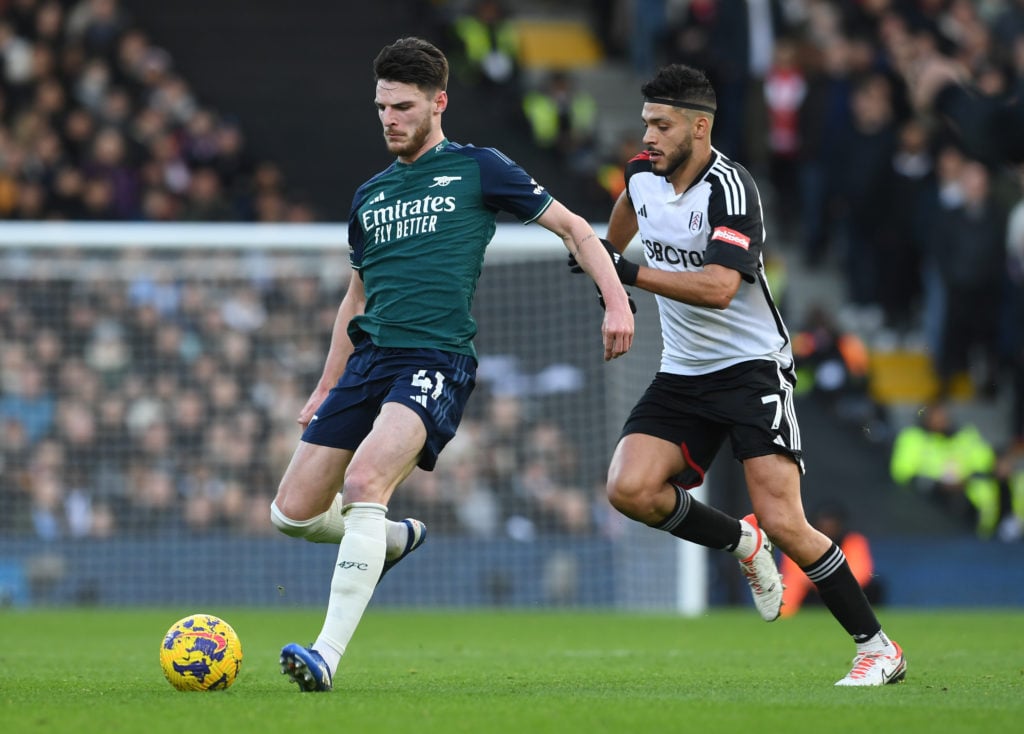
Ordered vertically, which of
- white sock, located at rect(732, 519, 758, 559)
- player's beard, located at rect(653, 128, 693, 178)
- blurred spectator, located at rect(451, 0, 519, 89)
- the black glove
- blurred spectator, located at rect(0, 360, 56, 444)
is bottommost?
blurred spectator, located at rect(0, 360, 56, 444)

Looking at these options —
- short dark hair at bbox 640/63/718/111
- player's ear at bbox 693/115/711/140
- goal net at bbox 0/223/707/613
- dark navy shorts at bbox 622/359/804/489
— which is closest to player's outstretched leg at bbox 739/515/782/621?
dark navy shorts at bbox 622/359/804/489

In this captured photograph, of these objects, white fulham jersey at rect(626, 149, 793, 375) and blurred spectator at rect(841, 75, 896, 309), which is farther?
blurred spectator at rect(841, 75, 896, 309)

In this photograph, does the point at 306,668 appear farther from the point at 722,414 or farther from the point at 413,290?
the point at 722,414

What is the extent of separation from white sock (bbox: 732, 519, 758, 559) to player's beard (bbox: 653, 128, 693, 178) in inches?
69.1

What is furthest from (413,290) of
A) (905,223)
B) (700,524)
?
(905,223)

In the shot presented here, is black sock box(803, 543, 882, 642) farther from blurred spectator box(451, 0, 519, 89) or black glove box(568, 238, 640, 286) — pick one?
blurred spectator box(451, 0, 519, 89)

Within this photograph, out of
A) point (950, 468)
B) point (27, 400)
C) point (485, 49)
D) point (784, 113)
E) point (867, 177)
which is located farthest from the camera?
point (485, 49)

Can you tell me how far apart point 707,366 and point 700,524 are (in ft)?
2.55

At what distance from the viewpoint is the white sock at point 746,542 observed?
332 inches

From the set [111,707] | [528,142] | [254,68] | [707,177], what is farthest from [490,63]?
[111,707]

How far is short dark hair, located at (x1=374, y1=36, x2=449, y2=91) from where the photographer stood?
24.5ft

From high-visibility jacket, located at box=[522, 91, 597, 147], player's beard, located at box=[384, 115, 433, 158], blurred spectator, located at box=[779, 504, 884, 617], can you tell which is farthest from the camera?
high-visibility jacket, located at box=[522, 91, 597, 147]

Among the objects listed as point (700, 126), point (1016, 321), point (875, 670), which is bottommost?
point (1016, 321)

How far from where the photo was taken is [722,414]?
26.1ft
